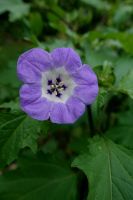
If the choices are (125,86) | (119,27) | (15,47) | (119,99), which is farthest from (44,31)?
(125,86)

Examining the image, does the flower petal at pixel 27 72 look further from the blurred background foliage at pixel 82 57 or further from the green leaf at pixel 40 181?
the green leaf at pixel 40 181

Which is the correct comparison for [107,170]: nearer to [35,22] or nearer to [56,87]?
[56,87]

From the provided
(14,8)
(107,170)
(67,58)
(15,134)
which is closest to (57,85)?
(67,58)

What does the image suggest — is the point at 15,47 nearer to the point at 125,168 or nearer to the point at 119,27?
the point at 119,27

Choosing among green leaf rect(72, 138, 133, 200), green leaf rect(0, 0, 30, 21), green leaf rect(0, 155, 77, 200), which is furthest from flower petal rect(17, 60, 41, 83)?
green leaf rect(0, 0, 30, 21)

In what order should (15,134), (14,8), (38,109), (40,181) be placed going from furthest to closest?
1. (14,8)
2. (40,181)
3. (15,134)
4. (38,109)

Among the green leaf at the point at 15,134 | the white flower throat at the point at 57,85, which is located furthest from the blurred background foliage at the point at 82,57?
the white flower throat at the point at 57,85
